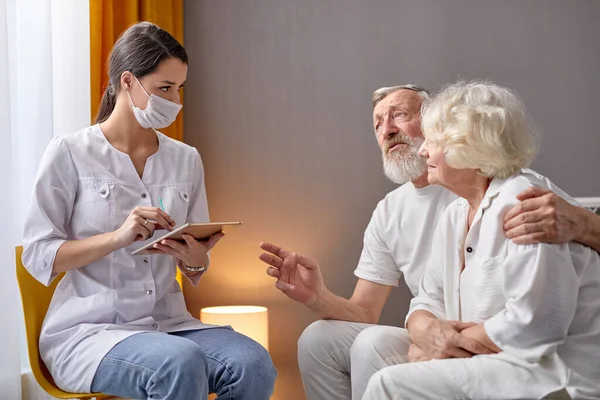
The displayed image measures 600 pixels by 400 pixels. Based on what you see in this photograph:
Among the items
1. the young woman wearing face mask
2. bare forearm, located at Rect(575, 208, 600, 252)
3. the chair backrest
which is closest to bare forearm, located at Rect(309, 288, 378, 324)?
the young woman wearing face mask

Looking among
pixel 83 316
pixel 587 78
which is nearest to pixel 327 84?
pixel 587 78

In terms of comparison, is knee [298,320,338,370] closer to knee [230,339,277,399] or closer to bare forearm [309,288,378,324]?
bare forearm [309,288,378,324]

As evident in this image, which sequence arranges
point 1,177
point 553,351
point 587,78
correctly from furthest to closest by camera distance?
point 587,78
point 1,177
point 553,351

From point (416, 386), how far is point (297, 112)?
201 centimetres

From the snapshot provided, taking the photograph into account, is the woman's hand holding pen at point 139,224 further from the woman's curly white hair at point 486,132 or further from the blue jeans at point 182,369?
the woman's curly white hair at point 486,132

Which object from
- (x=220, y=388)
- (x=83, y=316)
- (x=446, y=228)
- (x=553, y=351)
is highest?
(x=446, y=228)

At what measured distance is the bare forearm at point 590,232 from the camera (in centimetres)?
175

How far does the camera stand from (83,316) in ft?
6.98

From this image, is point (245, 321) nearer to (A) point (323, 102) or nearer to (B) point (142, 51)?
(A) point (323, 102)

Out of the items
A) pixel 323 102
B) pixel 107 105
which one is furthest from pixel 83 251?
Answer: pixel 323 102

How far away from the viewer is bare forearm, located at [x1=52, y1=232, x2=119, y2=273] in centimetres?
207

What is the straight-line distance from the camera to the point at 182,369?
1910mm

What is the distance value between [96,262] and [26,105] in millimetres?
743

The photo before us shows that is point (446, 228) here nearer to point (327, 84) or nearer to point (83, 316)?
point (83, 316)
